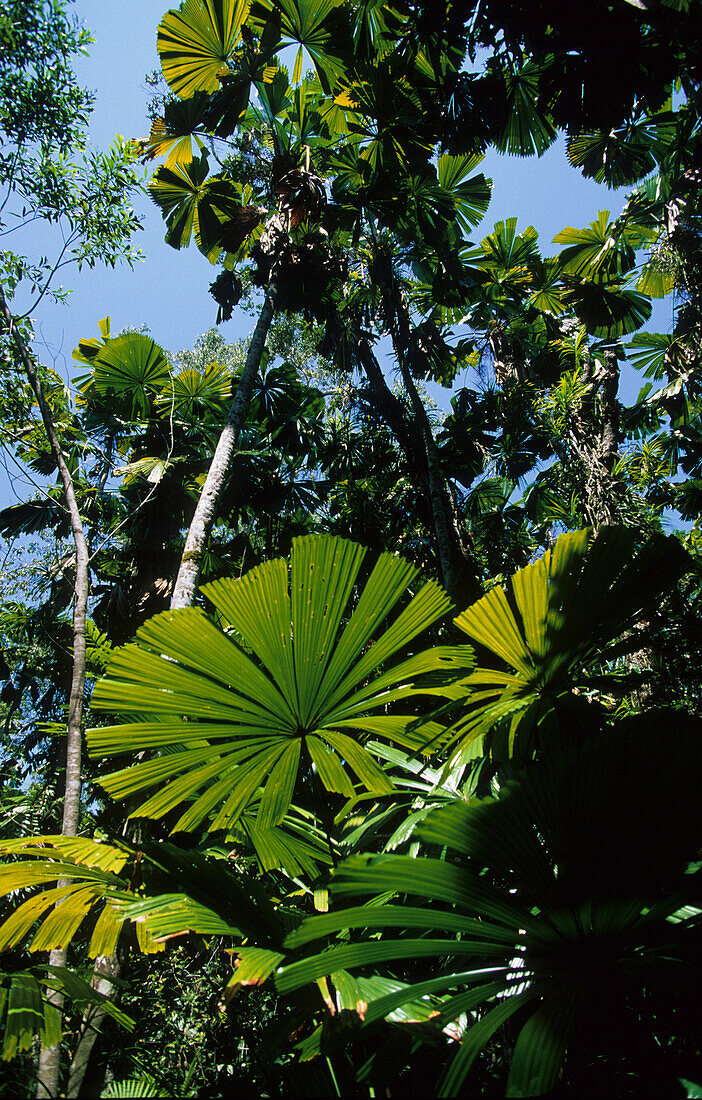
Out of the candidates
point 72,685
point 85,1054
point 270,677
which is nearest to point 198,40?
point 72,685

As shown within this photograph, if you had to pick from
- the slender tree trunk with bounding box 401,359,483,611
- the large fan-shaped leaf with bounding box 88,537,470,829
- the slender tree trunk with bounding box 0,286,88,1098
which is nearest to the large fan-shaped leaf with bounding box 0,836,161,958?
the large fan-shaped leaf with bounding box 88,537,470,829

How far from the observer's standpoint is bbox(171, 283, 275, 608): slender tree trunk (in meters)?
3.82

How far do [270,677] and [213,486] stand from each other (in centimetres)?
317

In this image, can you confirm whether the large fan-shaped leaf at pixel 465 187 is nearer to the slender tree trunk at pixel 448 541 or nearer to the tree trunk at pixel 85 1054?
the slender tree trunk at pixel 448 541

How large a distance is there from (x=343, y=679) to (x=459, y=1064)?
31.0 inches

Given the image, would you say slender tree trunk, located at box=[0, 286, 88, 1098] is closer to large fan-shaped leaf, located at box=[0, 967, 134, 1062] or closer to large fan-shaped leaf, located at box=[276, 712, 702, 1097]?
large fan-shaped leaf, located at box=[0, 967, 134, 1062]

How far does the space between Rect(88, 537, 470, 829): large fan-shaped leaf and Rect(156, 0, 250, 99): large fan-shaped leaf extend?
6.26 metres

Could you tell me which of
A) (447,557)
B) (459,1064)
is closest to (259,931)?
(459,1064)

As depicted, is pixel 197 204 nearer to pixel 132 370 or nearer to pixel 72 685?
pixel 132 370

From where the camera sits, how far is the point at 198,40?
510cm

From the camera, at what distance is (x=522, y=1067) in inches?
38.3

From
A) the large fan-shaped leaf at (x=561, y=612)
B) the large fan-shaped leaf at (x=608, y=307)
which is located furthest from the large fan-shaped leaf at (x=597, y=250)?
the large fan-shaped leaf at (x=561, y=612)

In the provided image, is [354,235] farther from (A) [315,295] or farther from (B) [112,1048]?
(B) [112,1048]

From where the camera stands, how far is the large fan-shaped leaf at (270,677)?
4.40 feet
